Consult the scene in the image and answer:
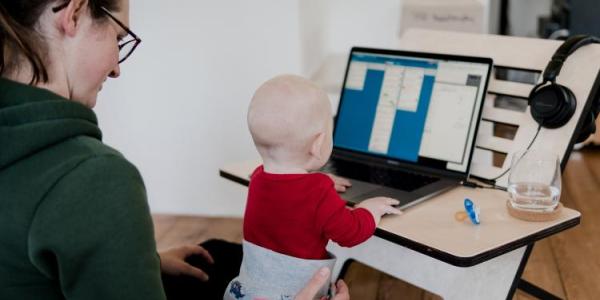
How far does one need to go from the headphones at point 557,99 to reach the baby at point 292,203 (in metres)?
Answer: 0.43

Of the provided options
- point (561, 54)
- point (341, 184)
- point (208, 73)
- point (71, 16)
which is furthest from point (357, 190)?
point (208, 73)

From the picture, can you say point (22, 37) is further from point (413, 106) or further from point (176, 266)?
point (413, 106)

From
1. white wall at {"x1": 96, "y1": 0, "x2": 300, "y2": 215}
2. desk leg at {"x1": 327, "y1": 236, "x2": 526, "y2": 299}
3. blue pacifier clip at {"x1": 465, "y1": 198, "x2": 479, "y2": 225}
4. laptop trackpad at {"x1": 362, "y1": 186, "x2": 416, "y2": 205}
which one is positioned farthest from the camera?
white wall at {"x1": 96, "y1": 0, "x2": 300, "y2": 215}

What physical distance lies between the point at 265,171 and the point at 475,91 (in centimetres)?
57

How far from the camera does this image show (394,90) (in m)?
1.62

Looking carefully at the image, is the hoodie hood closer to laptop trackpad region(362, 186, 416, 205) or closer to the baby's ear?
the baby's ear

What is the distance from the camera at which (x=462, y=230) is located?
117 centimetres

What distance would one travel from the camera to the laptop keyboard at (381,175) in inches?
56.9

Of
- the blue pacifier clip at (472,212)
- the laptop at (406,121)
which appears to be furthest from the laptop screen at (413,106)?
→ the blue pacifier clip at (472,212)

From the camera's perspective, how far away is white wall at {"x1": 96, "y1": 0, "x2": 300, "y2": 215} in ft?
8.40

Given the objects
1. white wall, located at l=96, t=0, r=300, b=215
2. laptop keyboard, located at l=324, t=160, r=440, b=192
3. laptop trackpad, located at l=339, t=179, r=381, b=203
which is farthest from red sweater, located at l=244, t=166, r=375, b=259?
white wall, located at l=96, t=0, r=300, b=215

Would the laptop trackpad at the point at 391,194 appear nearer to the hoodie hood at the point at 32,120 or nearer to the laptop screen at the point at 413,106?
the laptop screen at the point at 413,106

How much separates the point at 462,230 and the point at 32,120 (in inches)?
29.2

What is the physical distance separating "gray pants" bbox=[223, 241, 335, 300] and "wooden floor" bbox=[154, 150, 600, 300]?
2.85 feet
